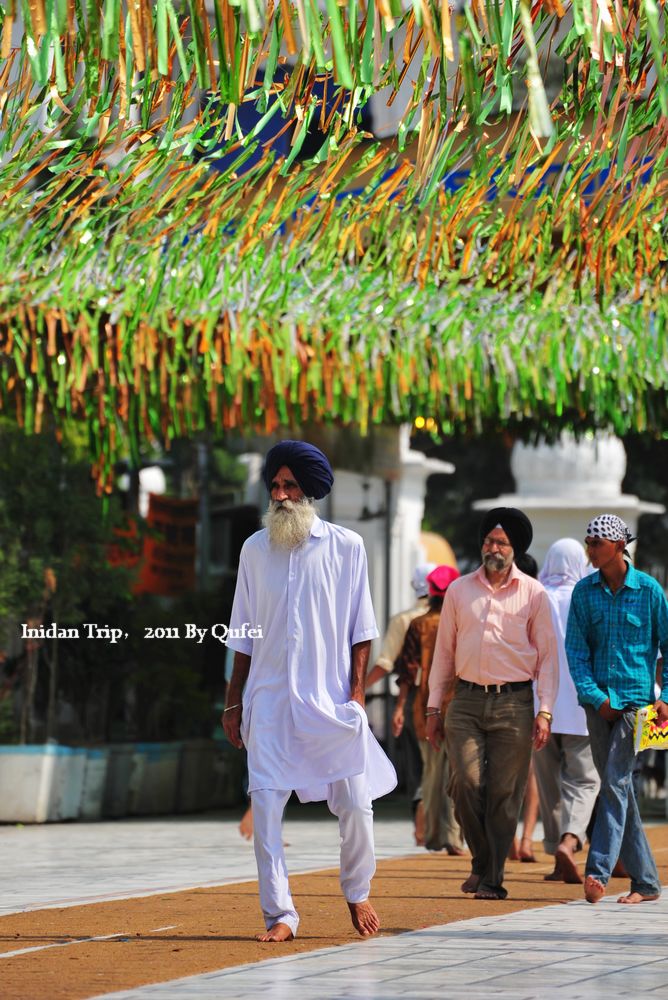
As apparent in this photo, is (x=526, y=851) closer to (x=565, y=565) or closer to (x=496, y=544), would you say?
(x=565, y=565)

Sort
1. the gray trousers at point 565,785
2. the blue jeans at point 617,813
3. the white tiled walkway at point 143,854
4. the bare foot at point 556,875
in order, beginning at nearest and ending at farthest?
the blue jeans at point 617,813, the white tiled walkway at point 143,854, the bare foot at point 556,875, the gray trousers at point 565,785

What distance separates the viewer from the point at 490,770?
9.30 meters

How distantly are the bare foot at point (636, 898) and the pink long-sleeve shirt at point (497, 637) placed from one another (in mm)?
950

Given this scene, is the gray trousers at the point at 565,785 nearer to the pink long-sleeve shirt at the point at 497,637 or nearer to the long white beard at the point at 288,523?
the pink long-sleeve shirt at the point at 497,637

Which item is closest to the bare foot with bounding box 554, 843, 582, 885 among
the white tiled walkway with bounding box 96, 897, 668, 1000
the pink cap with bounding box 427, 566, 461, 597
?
the white tiled walkway with bounding box 96, 897, 668, 1000

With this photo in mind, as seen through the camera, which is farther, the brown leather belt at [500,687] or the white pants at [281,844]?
the brown leather belt at [500,687]

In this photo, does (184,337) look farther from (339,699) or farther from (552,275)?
(339,699)

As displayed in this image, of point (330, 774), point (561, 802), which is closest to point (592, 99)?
point (330, 774)

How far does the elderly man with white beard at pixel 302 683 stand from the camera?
745 centimetres

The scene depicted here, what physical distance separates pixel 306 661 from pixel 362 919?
1054mm

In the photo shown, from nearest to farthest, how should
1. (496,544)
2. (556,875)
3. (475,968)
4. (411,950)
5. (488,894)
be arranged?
(475,968), (411,950), (488,894), (496,544), (556,875)

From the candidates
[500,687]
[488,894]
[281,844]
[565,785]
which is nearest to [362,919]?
[281,844]

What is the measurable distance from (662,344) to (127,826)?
18.5 feet

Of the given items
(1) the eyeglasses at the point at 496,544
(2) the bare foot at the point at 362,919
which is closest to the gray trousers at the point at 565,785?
(1) the eyeglasses at the point at 496,544
